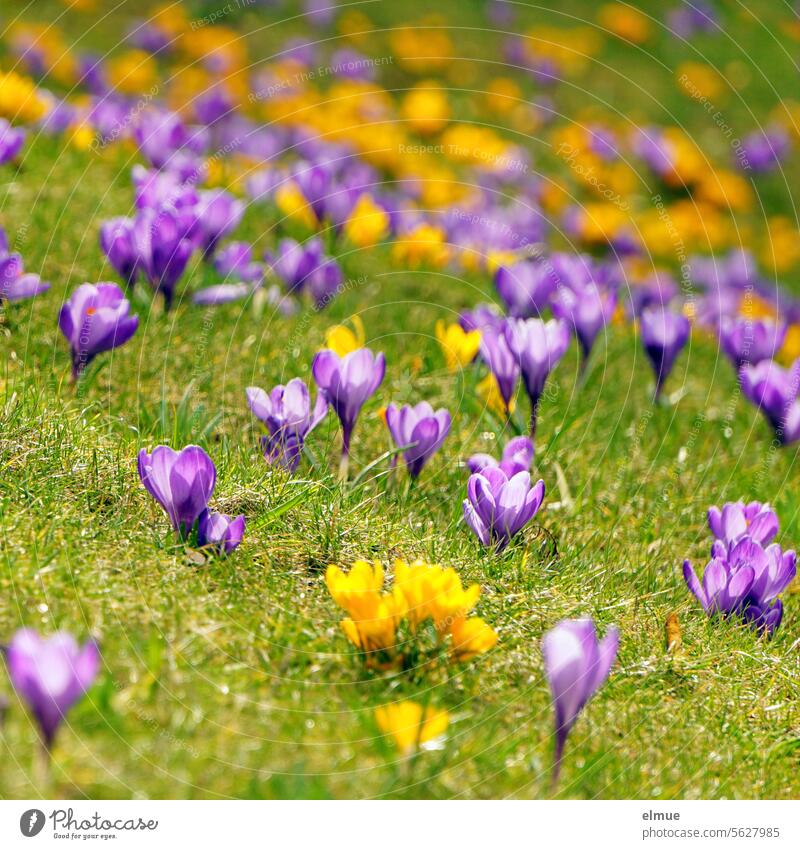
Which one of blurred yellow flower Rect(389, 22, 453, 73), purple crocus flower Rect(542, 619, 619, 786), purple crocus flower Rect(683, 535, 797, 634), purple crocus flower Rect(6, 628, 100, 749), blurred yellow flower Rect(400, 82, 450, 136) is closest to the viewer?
purple crocus flower Rect(6, 628, 100, 749)

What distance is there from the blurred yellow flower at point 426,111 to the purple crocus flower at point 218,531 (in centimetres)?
717

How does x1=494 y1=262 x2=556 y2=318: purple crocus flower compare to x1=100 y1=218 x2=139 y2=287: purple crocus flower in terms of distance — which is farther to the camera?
x1=494 y1=262 x2=556 y2=318: purple crocus flower

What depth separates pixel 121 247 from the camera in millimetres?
4223

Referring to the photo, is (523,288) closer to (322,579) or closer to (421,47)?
(322,579)

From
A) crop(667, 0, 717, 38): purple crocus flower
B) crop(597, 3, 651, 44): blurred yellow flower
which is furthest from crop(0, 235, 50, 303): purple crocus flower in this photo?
crop(667, 0, 717, 38): purple crocus flower

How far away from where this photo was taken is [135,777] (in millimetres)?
2361

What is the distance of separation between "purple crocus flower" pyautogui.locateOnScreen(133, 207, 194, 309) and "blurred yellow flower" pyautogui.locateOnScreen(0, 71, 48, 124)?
2.37 meters

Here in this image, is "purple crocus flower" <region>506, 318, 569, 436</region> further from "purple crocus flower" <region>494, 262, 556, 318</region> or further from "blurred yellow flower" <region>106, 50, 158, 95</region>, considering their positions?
"blurred yellow flower" <region>106, 50, 158, 95</region>

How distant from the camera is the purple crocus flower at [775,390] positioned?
4.65 meters

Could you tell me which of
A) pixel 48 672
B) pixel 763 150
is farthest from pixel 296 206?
pixel 763 150

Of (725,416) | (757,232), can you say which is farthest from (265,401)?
(757,232)

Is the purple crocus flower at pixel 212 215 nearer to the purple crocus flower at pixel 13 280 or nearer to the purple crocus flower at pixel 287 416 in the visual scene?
the purple crocus flower at pixel 13 280

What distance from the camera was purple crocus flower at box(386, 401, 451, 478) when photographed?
142 inches

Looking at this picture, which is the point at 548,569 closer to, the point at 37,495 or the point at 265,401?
the point at 265,401
